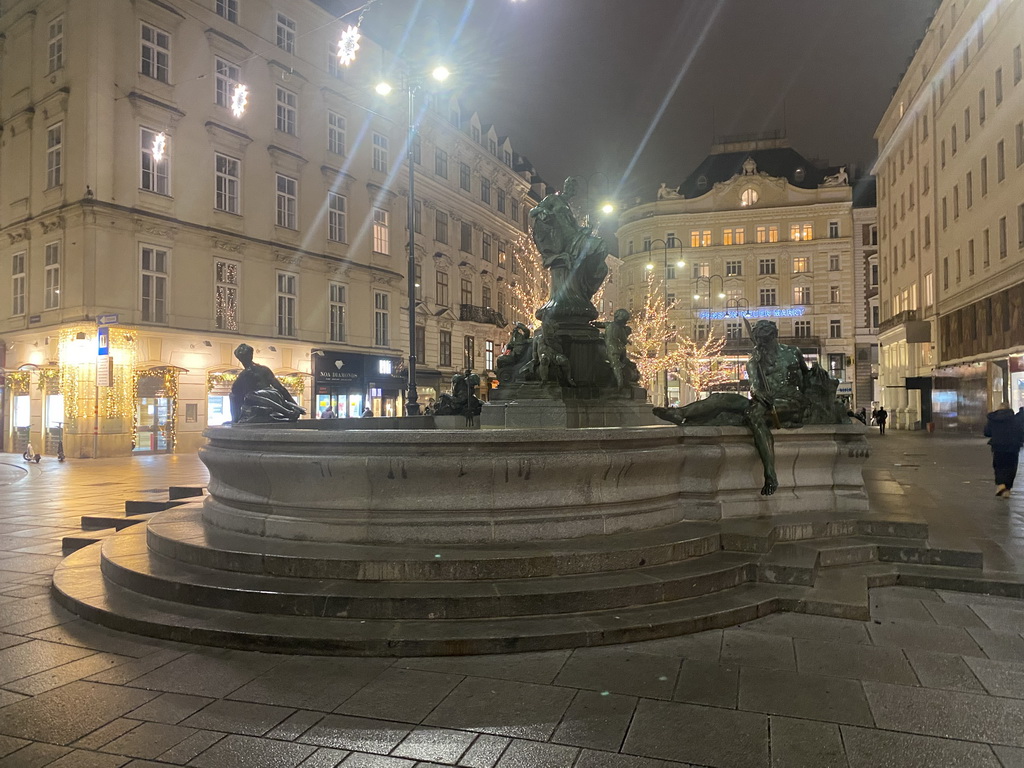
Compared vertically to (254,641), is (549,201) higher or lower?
higher

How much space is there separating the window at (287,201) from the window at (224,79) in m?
3.72

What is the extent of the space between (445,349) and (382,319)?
6.69m

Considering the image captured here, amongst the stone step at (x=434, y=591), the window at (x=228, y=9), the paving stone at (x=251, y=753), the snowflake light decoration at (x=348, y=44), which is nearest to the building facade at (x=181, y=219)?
the window at (x=228, y=9)

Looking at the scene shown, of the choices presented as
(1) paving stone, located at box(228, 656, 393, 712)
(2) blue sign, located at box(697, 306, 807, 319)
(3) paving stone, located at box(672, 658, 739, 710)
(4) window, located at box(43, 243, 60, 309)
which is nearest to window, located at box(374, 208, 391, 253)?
(4) window, located at box(43, 243, 60, 309)

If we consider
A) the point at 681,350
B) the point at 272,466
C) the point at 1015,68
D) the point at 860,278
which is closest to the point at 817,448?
the point at 272,466

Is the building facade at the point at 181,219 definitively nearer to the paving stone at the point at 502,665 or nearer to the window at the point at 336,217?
the window at the point at 336,217

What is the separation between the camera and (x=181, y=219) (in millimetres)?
26859

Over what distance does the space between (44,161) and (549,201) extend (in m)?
23.9

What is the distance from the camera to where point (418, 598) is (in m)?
4.86

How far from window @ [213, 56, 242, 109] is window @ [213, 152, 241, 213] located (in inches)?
86.1

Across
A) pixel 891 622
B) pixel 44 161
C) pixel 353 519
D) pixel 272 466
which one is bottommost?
pixel 891 622

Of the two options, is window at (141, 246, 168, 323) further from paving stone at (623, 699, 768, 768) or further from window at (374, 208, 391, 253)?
paving stone at (623, 699, 768, 768)

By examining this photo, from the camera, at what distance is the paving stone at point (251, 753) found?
10.6ft

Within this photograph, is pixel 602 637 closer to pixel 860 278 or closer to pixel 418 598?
pixel 418 598
